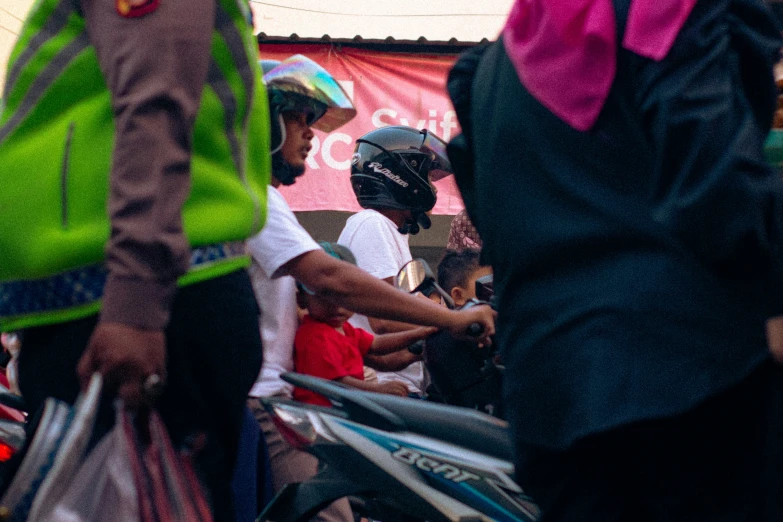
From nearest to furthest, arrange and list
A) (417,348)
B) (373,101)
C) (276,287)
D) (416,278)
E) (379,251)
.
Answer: (276,287), (416,278), (417,348), (379,251), (373,101)

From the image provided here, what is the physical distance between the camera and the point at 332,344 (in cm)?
355

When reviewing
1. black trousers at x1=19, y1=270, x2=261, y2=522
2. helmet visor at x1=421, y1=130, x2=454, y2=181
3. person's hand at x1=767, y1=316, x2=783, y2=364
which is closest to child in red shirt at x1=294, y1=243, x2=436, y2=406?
helmet visor at x1=421, y1=130, x2=454, y2=181

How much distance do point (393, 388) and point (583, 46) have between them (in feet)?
8.31

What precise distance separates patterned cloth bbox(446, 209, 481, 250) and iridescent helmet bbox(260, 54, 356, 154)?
2.04 m

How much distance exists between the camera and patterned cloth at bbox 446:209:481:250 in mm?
5324

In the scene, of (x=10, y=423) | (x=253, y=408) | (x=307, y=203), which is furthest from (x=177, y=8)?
(x=307, y=203)

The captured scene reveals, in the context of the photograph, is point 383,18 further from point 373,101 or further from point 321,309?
point 321,309

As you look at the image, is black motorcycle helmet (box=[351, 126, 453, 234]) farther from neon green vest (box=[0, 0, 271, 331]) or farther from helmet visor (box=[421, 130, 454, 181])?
neon green vest (box=[0, 0, 271, 331])

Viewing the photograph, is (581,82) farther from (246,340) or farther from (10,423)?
(10,423)

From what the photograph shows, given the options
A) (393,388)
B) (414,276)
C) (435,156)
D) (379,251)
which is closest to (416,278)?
(414,276)

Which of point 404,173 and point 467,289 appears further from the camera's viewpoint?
point 404,173

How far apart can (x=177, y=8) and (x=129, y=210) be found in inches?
12.9

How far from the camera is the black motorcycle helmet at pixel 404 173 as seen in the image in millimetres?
4812

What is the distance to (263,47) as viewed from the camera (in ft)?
31.1
